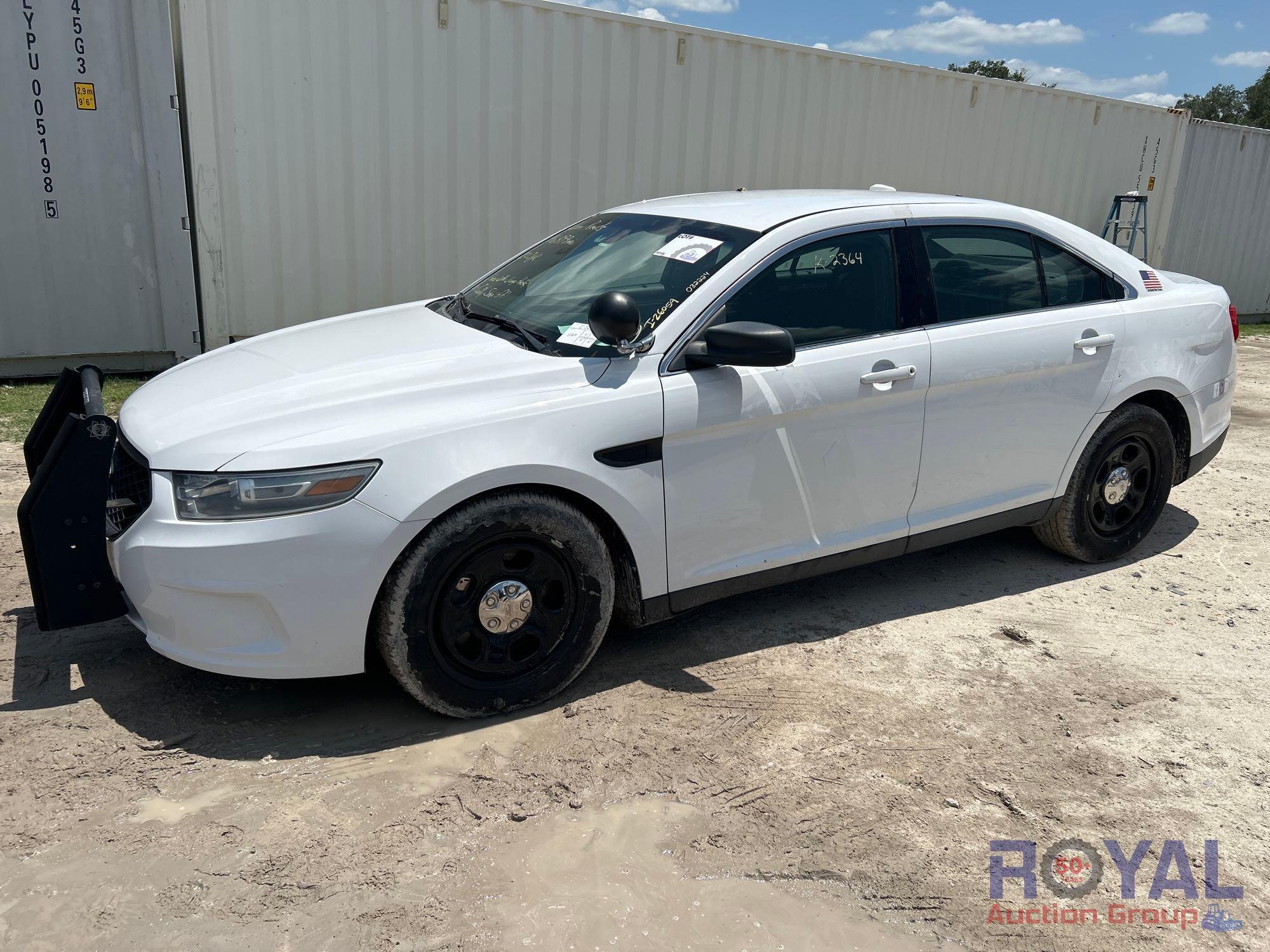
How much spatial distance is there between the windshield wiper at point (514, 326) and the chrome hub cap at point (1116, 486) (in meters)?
2.84

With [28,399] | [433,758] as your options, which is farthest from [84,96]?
[433,758]

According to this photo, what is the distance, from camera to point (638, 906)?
2543 mm

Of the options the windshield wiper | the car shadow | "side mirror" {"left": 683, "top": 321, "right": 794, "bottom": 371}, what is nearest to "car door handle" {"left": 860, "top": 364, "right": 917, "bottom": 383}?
"side mirror" {"left": 683, "top": 321, "right": 794, "bottom": 371}

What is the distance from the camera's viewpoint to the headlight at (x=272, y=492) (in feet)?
9.51

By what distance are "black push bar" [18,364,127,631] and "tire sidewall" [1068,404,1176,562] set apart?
3.96 m

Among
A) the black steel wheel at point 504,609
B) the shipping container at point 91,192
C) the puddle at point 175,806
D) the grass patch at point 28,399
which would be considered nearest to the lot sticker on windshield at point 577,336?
→ the black steel wheel at point 504,609

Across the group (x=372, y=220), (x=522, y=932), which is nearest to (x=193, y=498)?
(x=522, y=932)

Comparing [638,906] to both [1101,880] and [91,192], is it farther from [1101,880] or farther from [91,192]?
[91,192]

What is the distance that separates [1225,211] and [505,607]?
632 inches

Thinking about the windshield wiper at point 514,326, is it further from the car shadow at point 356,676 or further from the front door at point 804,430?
the car shadow at point 356,676

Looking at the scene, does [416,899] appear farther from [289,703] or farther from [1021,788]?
[1021,788]

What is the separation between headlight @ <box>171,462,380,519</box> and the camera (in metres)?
2.90

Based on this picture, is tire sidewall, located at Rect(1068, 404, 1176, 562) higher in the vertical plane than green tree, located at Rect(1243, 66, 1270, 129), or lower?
lower

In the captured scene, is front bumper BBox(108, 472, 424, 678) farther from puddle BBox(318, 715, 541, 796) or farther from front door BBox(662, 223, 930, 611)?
front door BBox(662, 223, 930, 611)
